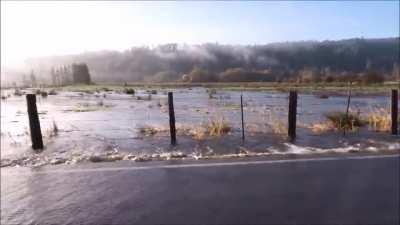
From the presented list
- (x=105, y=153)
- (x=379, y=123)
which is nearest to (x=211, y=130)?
(x=105, y=153)

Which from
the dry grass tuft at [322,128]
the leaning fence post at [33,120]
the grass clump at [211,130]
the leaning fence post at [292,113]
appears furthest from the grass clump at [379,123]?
the leaning fence post at [33,120]

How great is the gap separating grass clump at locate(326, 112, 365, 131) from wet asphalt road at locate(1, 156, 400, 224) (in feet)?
19.5

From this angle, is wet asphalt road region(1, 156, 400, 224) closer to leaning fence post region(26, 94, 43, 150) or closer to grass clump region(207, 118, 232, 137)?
leaning fence post region(26, 94, 43, 150)

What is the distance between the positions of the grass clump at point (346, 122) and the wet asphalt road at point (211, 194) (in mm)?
5942

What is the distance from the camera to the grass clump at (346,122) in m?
15.4

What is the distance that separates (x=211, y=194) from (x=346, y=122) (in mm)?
9959

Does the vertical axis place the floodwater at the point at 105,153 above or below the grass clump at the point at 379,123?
above

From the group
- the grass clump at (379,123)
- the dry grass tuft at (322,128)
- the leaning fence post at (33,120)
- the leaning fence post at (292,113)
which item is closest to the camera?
the leaning fence post at (33,120)

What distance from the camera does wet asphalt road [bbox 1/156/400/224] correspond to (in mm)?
6270

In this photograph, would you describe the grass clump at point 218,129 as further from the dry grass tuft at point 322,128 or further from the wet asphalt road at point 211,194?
the wet asphalt road at point 211,194

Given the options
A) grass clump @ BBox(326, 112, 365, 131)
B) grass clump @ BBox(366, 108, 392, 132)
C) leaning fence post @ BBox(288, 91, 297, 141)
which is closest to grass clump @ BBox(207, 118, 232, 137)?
leaning fence post @ BBox(288, 91, 297, 141)

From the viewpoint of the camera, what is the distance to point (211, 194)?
730 centimetres

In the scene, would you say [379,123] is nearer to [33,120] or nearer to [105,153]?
[105,153]

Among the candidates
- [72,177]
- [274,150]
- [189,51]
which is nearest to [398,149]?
[274,150]
